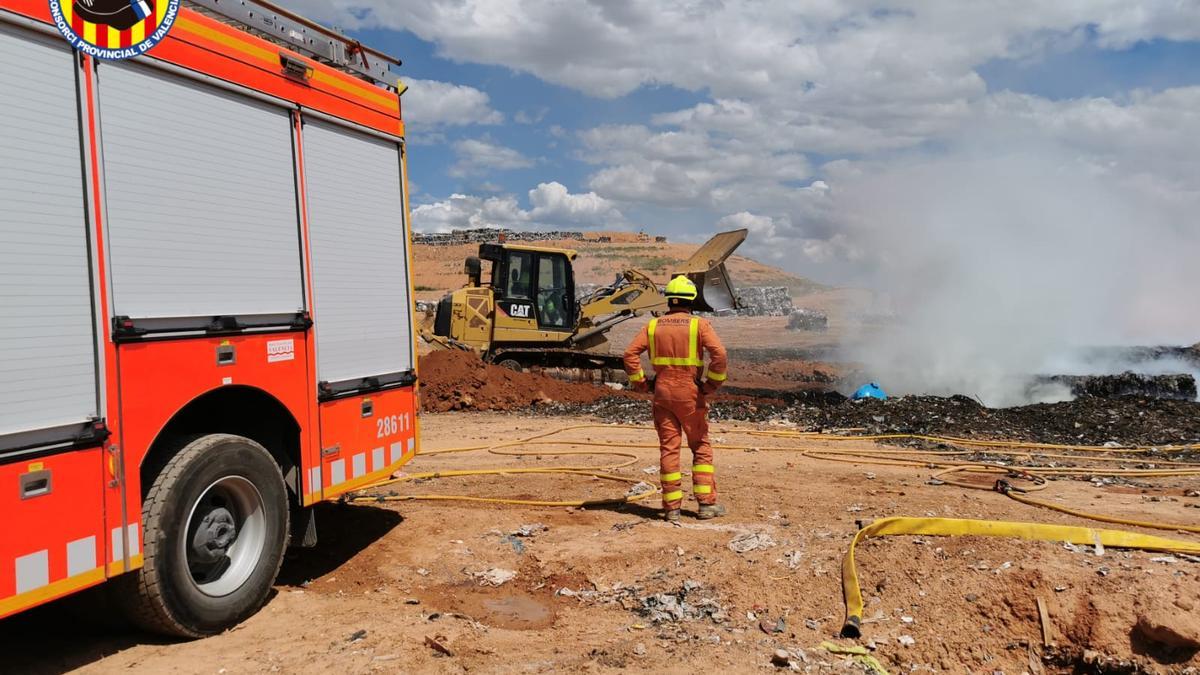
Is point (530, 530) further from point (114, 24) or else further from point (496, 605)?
point (114, 24)

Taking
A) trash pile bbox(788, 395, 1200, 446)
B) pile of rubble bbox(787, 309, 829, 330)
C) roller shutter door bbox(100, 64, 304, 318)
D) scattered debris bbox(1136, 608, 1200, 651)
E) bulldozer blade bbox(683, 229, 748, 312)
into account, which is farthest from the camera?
pile of rubble bbox(787, 309, 829, 330)

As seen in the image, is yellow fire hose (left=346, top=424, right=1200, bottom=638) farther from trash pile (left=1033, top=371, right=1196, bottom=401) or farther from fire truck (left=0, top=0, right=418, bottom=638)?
trash pile (left=1033, top=371, right=1196, bottom=401)

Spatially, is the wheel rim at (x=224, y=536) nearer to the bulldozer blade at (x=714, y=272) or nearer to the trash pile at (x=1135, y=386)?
the bulldozer blade at (x=714, y=272)

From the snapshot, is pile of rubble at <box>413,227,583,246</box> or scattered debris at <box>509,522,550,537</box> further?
pile of rubble at <box>413,227,583,246</box>

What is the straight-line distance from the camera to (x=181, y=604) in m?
4.55

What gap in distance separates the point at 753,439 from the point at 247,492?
27.6 feet

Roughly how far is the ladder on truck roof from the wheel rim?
272 cm

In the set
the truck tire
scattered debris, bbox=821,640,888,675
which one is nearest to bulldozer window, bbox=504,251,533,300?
the truck tire

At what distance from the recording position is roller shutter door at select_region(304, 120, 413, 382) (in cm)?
573

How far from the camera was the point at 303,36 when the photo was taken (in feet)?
18.8

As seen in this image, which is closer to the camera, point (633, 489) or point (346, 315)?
point (346, 315)

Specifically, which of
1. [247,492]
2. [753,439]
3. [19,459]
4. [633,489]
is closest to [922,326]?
[753,439]

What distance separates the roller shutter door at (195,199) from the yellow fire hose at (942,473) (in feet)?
7.57

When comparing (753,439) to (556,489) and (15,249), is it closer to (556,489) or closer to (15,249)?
(556,489)
